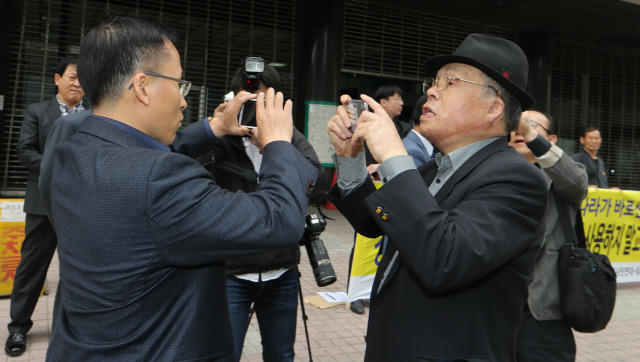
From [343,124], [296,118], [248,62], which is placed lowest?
[343,124]

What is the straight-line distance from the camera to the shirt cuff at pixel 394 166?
1.60 meters

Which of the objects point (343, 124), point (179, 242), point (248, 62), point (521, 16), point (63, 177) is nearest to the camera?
point (179, 242)

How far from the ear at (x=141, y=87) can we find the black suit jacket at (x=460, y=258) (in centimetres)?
76

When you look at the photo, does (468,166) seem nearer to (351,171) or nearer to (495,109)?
(495,109)

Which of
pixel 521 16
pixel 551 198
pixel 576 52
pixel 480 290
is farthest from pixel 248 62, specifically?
pixel 576 52

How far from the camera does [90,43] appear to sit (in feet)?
5.13

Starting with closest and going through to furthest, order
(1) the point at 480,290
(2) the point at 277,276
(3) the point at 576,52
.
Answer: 1. (1) the point at 480,290
2. (2) the point at 277,276
3. (3) the point at 576,52

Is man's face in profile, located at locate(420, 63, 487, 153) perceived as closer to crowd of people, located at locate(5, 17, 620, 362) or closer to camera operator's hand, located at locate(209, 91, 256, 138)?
crowd of people, located at locate(5, 17, 620, 362)

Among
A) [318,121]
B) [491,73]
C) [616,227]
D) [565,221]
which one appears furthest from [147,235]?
[318,121]

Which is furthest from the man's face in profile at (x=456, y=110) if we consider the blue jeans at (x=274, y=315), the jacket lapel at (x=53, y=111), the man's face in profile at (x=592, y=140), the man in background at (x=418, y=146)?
the man's face in profile at (x=592, y=140)

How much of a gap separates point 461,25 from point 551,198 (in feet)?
39.4

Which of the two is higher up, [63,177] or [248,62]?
[248,62]

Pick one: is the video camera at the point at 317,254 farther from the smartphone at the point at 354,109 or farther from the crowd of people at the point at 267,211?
the smartphone at the point at 354,109

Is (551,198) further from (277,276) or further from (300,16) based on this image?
(300,16)
